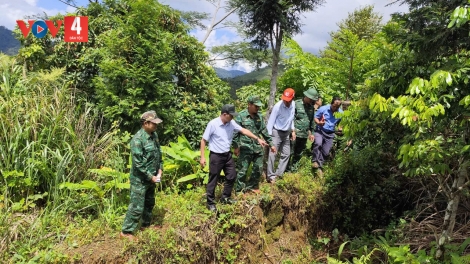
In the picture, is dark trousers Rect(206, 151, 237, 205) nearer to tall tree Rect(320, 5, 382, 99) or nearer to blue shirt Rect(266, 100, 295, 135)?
blue shirt Rect(266, 100, 295, 135)

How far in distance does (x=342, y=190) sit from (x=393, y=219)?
1053mm

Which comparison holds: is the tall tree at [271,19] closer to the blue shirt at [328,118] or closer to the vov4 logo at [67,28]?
the blue shirt at [328,118]

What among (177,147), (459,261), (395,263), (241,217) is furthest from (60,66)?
(459,261)

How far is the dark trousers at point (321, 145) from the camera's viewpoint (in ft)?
20.6

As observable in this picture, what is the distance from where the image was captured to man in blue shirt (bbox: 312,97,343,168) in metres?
6.17

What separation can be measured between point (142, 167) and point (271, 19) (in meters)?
4.16

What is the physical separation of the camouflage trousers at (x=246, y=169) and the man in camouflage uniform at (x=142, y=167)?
149cm

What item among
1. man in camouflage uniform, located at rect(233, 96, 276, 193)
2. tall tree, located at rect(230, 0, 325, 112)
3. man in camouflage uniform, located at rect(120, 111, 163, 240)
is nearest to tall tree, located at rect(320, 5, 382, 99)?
tall tree, located at rect(230, 0, 325, 112)

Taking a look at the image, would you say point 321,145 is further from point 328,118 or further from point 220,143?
point 220,143

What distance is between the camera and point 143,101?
5.88 m

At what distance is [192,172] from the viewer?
605 centimetres

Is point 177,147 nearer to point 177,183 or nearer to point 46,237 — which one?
point 177,183

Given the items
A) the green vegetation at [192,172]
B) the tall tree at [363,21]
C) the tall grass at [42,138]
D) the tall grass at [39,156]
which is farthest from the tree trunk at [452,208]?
the tall tree at [363,21]

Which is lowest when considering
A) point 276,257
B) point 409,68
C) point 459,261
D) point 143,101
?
point 276,257
